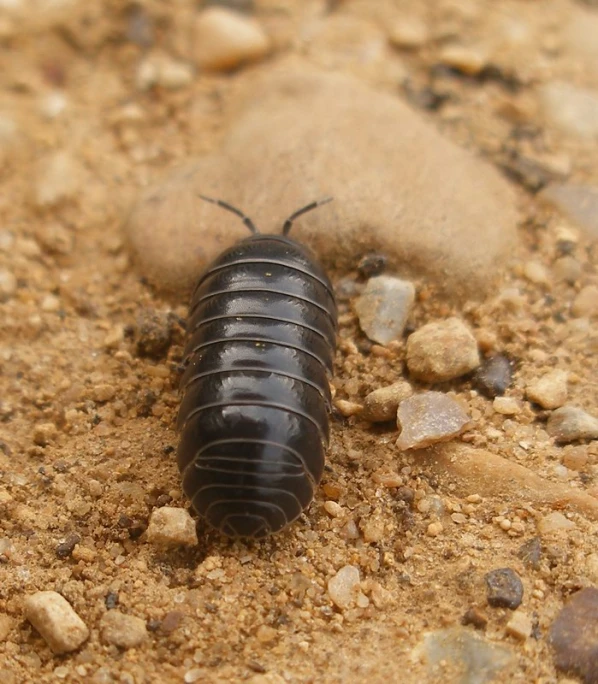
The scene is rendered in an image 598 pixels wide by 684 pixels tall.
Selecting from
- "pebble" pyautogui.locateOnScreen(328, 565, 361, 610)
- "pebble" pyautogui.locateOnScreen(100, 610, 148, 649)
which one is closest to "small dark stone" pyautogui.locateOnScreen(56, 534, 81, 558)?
"pebble" pyautogui.locateOnScreen(100, 610, 148, 649)

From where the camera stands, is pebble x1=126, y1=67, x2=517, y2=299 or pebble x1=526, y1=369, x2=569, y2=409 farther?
pebble x1=126, y1=67, x2=517, y2=299

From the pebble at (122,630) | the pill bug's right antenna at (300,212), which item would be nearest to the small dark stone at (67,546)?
the pebble at (122,630)

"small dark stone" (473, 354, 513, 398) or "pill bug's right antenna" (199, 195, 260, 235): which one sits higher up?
"pill bug's right antenna" (199, 195, 260, 235)

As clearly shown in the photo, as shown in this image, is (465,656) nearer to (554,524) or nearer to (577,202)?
(554,524)

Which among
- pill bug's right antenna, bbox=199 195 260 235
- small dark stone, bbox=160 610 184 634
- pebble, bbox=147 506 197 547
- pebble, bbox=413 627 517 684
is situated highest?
pill bug's right antenna, bbox=199 195 260 235

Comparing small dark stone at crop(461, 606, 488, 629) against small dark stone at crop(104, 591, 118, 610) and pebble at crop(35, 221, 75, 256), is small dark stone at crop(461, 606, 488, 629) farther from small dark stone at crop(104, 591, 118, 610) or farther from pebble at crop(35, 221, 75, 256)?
pebble at crop(35, 221, 75, 256)

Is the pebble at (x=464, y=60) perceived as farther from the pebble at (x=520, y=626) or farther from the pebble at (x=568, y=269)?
the pebble at (x=520, y=626)

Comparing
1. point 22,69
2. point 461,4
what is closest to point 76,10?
point 22,69

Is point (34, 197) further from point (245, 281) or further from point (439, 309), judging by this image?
point (439, 309)
